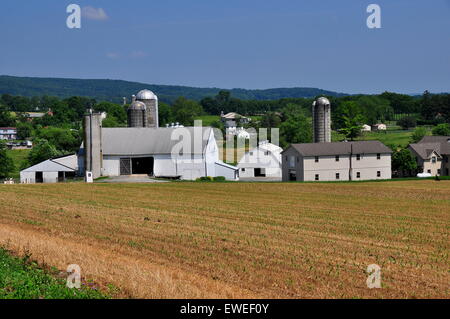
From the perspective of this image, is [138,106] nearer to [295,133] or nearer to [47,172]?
[47,172]

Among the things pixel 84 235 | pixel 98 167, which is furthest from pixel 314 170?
pixel 84 235

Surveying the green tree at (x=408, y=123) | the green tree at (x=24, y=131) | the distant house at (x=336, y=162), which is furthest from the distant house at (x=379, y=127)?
the distant house at (x=336, y=162)

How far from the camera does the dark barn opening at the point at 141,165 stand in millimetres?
66188

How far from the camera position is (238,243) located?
64.3 ft

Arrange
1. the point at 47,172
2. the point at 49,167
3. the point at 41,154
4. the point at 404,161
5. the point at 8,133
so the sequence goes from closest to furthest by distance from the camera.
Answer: the point at 47,172, the point at 49,167, the point at 404,161, the point at 41,154, the point at 8,133

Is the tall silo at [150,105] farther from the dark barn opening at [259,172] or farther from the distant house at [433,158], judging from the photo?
the distant house at [433,158]

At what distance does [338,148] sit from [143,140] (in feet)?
66.2

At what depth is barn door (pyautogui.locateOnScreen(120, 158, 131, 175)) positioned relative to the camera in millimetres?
65188

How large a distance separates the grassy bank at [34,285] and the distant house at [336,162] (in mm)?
53621

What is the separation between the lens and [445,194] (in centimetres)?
4178

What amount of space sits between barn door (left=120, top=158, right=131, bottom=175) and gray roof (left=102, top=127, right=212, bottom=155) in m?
0.76

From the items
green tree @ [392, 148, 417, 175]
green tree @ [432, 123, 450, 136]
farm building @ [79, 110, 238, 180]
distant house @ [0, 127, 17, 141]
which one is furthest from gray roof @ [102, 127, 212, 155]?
distant house @ [0, 127, 17, 141]

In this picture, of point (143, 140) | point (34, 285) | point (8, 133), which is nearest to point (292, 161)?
point (143, 140)
